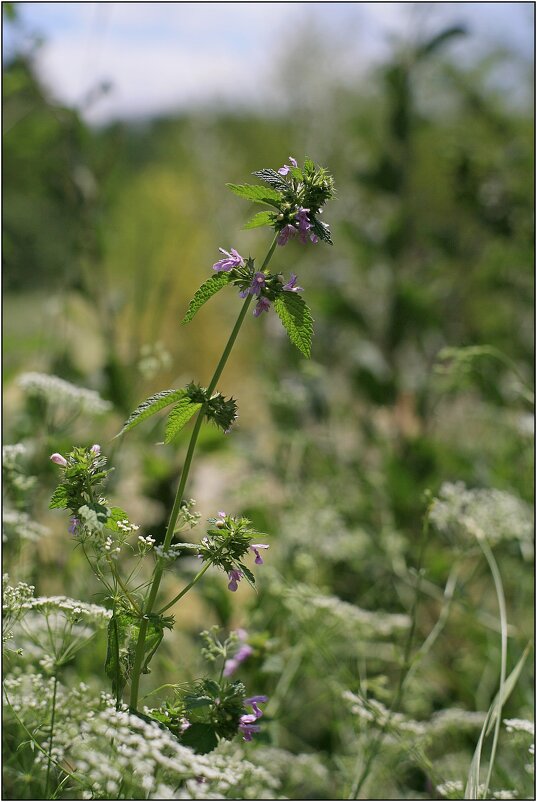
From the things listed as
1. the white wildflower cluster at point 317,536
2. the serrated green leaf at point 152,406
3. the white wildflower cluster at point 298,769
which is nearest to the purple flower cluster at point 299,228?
the serrated green leaf at point 152,406

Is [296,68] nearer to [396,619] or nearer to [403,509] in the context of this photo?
[403,509]

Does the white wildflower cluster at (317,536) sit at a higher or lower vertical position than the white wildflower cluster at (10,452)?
higher

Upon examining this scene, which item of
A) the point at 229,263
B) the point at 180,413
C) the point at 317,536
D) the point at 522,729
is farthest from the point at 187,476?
the point at 317,536

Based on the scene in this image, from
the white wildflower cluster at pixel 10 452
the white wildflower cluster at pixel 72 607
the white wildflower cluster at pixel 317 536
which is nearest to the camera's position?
the white wildflower cluster at pixel 72 607

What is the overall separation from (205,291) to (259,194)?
8 cm

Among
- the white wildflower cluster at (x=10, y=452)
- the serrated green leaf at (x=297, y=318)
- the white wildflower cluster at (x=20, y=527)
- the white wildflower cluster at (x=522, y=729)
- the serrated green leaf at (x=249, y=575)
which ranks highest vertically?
the serrated green leaf at (x=297, y=318)

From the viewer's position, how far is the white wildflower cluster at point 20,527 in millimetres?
781

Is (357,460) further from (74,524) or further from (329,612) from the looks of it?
(74,524)

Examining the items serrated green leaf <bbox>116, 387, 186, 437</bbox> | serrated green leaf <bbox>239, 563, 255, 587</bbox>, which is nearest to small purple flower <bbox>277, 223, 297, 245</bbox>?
serrated green leaf <bbox>116, 387, 186, 437</bbox>

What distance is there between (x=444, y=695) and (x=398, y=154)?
1038mm

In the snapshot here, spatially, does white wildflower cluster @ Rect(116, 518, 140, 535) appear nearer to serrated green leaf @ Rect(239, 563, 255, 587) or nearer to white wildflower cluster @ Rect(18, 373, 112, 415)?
serrated green leaf @ Rect(239, 563, 255, 587)

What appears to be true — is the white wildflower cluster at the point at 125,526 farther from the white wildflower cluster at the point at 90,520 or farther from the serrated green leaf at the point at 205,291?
the serrated green leaf at the point at 205,291

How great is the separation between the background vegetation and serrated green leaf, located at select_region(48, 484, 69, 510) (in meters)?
0.26

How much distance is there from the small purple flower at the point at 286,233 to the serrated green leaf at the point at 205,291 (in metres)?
0.04
